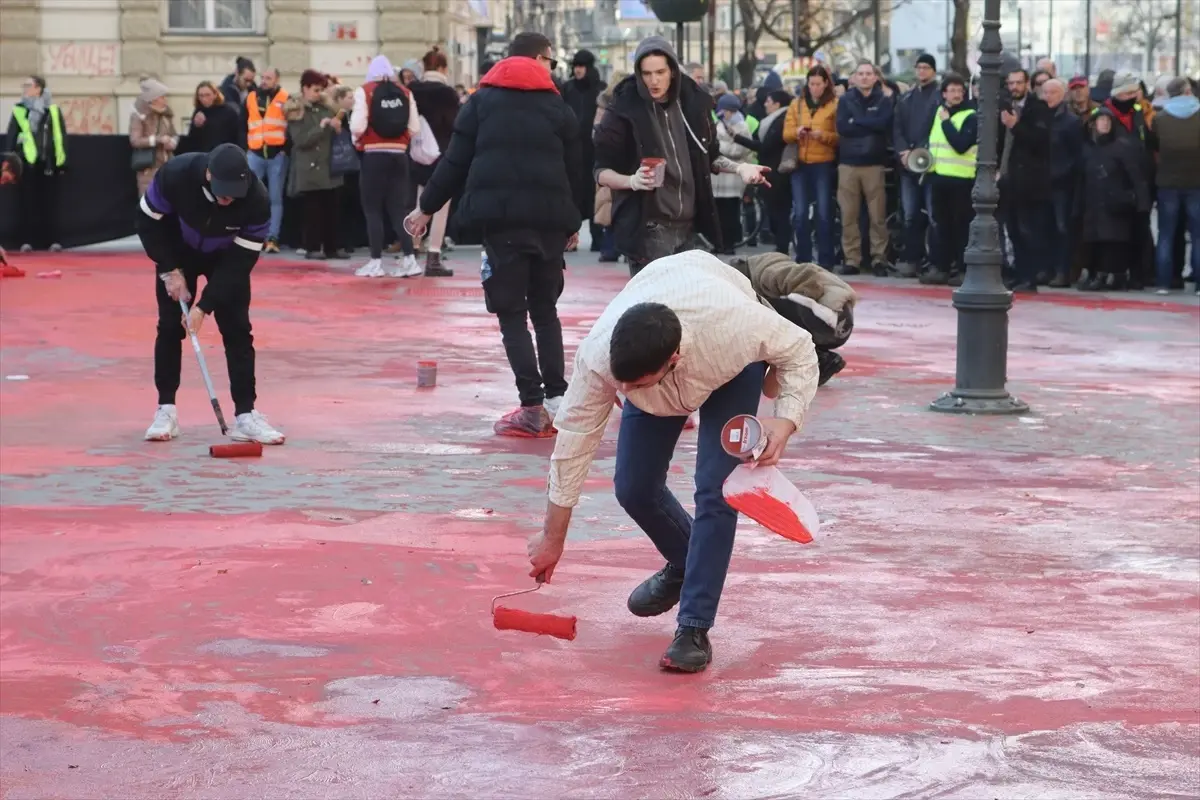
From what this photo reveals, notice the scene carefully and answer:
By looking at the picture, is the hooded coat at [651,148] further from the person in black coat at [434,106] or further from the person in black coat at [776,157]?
the person in black coat at [776,157]

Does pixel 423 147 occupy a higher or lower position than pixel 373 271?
higher

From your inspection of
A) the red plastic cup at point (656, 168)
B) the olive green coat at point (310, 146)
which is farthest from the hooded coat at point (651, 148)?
the olive green coat at point (310, 146)

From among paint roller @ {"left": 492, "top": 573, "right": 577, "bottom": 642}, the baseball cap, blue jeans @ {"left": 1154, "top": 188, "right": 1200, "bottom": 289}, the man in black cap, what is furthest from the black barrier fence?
paint roller @ {"left": 492, "top": 573, "right": 577, "bottom": 642}

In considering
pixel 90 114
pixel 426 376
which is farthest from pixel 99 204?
pixel 426 376

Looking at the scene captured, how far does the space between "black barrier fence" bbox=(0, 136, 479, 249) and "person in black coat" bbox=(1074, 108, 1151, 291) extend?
26.4ft

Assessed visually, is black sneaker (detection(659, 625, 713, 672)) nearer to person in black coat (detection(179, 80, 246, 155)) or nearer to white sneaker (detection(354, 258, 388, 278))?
white sneaker (detection(354, 258, 388, 278))

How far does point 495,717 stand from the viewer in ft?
20.0

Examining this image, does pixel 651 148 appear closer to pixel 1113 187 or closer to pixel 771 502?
pixel 771 502

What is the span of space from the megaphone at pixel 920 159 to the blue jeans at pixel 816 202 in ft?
5.08

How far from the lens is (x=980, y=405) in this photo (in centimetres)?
1202

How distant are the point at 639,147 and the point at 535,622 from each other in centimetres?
455

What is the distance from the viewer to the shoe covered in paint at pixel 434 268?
67.7 feet

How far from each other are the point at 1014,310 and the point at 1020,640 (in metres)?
10.9

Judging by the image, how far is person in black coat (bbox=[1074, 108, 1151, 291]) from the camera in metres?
18.6
